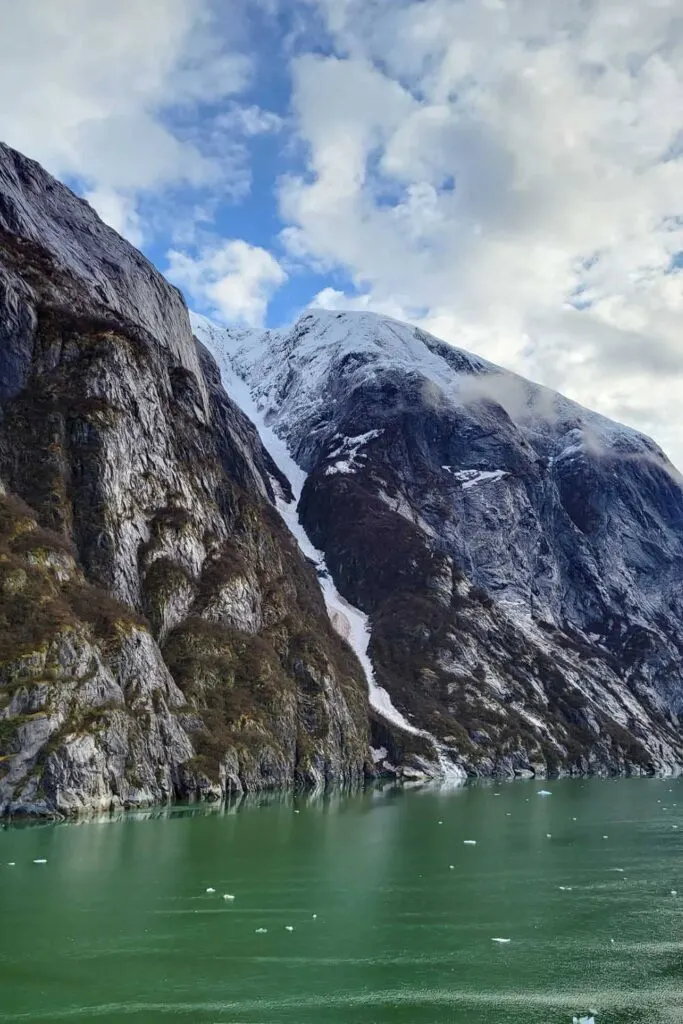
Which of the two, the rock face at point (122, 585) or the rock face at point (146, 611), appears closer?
the rock face at point (122, 585)

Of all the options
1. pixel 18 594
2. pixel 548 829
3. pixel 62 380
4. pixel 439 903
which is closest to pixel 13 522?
pixel 18 594

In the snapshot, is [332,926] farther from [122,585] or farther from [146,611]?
[146,611]

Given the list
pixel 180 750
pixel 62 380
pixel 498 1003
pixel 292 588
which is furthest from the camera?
pixel 292 588

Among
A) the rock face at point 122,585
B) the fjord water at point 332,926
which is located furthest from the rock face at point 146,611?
the fjord water at point 332,926

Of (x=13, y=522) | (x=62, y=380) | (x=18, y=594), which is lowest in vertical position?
(x=18, y=594)

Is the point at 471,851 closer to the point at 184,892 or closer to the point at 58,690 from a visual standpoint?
the point at 184,892

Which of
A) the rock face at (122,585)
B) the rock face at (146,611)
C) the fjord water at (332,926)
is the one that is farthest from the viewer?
the rock face at (146,611)

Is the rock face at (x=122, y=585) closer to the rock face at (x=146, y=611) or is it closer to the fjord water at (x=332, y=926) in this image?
the rock face at (x=146, y=611)
